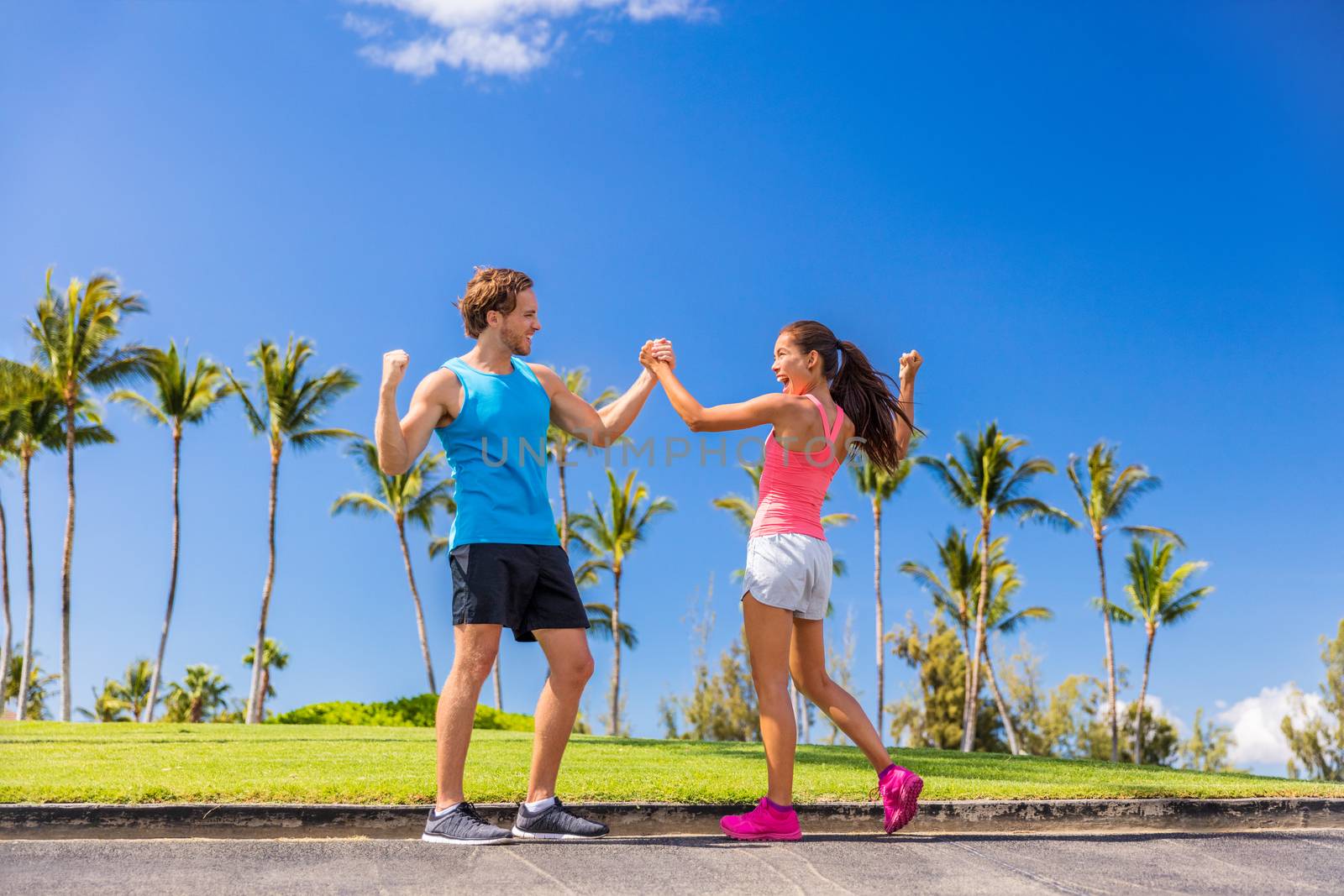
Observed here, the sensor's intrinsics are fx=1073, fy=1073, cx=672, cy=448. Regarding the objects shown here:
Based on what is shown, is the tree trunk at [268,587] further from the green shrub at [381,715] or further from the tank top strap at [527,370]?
the tank top strap at [527,370]

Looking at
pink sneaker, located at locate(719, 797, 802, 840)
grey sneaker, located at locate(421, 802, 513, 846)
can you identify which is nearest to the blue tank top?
grey sneaker, located at locate(421, 802, 513, 846)

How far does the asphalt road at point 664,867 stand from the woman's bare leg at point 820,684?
1.33ft

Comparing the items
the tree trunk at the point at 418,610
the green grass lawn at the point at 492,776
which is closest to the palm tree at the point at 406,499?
the tree trunk at the point at 418,610

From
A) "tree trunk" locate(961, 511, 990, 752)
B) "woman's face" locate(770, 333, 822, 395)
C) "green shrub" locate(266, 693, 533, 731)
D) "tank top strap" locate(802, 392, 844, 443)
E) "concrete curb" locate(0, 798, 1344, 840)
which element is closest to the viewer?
"concrete curb" locate(0, 798, 1344, 840)

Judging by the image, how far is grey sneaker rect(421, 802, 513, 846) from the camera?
418 centimetres

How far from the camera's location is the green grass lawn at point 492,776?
5227 millimetres

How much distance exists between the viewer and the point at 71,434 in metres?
31.3

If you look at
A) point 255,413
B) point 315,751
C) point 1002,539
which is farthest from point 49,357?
point 1002,539

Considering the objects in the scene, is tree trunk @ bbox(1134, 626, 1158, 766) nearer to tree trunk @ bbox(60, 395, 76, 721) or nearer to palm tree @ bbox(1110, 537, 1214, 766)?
palm tree @ bbox(1110, 537, 1214, 766)

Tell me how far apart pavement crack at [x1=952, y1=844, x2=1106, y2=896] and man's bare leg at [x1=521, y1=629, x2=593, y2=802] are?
172cm

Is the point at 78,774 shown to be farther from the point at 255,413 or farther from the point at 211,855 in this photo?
the point at 255,413

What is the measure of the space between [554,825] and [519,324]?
2096 mm

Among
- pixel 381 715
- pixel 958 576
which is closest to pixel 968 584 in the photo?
pixel 958 576

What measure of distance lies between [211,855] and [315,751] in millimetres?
7017
